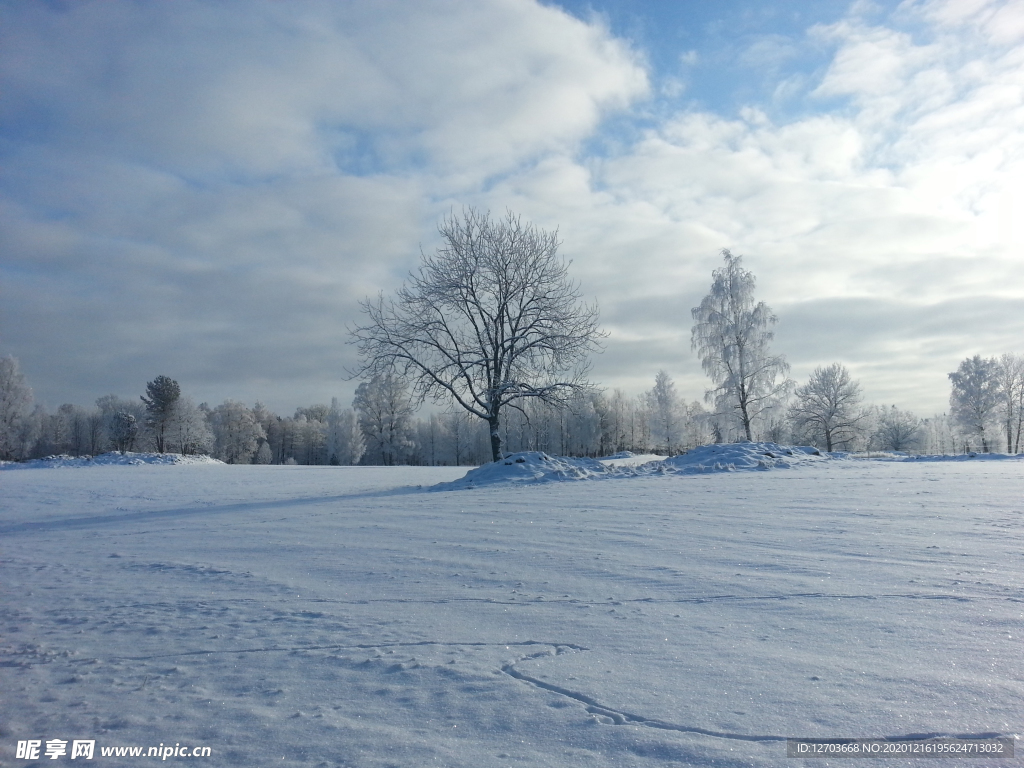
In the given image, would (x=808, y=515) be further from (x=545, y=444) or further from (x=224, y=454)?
(x=224, y=454)

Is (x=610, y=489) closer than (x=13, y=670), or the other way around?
(x=13, y=670)

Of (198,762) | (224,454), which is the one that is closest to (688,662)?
(198,762)

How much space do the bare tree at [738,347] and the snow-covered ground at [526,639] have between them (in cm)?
2393

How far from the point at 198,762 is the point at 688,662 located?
2121 mm

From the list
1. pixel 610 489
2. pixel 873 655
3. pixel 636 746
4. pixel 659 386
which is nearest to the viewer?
pixel 636 746

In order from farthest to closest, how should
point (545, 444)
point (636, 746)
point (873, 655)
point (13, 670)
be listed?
point (545, 444), point (13, 670), point (873, 655), point (636, 746)

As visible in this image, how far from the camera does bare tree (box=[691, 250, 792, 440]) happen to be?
29688mm

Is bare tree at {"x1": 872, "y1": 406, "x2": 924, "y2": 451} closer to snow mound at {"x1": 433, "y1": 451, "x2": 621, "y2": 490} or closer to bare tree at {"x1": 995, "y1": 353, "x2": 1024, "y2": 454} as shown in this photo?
bare tree at {"x1": 995, "y1": 353, "x2": 1024, "y2": 454}

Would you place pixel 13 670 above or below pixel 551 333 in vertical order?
below

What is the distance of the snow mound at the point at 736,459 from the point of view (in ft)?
47.5

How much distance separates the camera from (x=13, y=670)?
9.98 ft

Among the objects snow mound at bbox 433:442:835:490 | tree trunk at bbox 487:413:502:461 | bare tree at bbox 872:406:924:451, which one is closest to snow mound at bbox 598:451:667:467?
snow mound at bbox 433:442:835:490

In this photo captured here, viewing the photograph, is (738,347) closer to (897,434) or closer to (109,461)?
(109,461)

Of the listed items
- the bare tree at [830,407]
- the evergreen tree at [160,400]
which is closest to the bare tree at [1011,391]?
the bare tree at [830,407]
